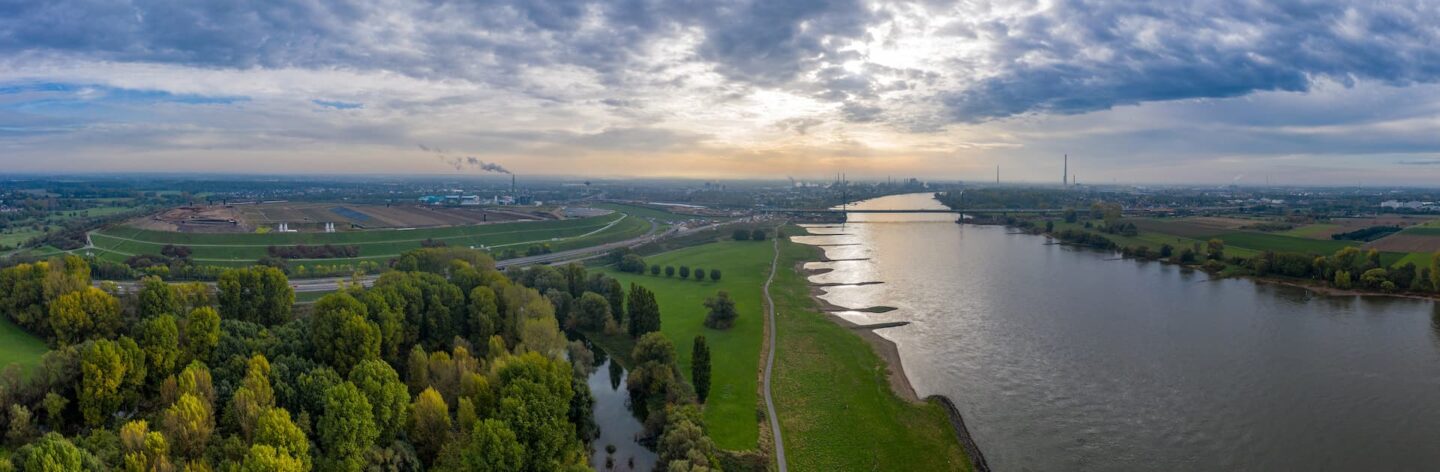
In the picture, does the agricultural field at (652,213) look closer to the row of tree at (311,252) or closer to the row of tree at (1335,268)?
the row of tree at (311,252)

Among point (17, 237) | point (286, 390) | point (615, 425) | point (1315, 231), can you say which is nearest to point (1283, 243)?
point (1315, 231)

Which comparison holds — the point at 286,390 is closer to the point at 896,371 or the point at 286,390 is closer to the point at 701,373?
the point at 701,373

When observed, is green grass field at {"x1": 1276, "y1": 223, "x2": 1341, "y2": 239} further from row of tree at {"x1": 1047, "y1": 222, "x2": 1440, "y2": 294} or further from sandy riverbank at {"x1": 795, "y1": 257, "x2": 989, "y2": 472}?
sandy riverbank at {"x1": 795, "y1": 257, "x2": 989, "y2": 472}

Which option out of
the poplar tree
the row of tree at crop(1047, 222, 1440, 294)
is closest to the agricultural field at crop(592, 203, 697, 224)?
the row of tree at crop(1047, 222, 1440, 294)

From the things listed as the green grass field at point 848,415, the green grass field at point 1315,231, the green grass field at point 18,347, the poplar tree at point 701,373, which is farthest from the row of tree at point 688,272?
the green grass field at point 1315,231

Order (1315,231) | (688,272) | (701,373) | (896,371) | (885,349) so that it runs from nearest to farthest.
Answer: (701,373) → (896,371) → (885,349) → (688,272) → (1315,231)

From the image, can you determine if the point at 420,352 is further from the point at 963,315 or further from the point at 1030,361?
the point at 963,315
